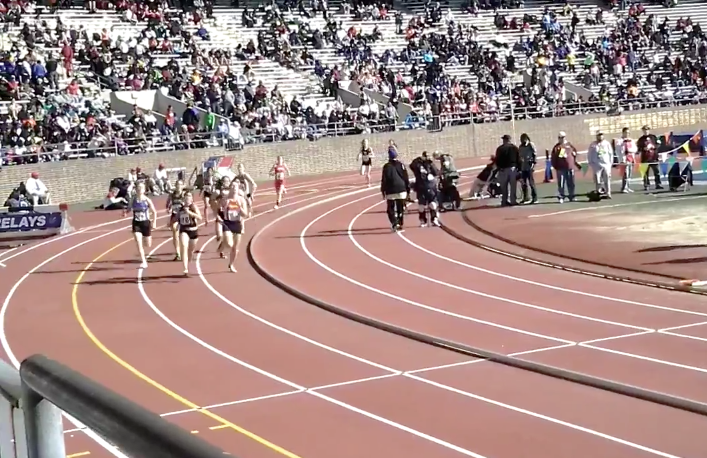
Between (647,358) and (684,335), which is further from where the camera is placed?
(684,335)

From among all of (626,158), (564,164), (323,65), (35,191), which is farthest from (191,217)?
(323,65)

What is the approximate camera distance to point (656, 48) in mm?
50844

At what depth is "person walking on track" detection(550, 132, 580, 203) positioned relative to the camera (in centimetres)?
2327

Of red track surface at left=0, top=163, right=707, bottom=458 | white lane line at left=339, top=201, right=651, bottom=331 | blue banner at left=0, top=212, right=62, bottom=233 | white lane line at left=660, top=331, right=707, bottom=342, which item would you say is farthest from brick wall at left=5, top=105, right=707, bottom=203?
white lane line at left=660, top=331, right=707, bottom=342

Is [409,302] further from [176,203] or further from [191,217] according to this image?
[176,203]

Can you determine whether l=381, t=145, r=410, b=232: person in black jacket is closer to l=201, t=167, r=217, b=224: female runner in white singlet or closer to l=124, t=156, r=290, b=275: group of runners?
l=124, t=156, r=290, b=275: group of runners

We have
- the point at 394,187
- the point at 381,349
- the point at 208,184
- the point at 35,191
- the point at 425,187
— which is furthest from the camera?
the point at 35,191

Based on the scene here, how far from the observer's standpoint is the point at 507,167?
77.5 ft

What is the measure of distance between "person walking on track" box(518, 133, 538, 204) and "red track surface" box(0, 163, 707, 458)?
529 centimetres

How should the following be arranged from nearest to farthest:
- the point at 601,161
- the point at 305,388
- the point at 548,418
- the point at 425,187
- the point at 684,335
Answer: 1. the point at 548,418
2. the point at 305,388
3. the point at 684,335
4. the point at 425,187
5. the point at 601,161

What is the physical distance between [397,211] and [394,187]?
0.70 meters

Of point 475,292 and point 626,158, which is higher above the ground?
point 626,158

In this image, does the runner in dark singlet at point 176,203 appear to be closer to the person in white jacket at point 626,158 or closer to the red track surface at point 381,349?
the red track surface at point 381,349

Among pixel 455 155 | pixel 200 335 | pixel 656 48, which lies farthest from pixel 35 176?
pixel 656 48
